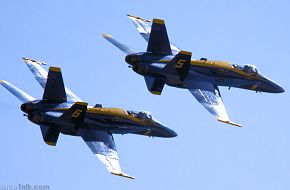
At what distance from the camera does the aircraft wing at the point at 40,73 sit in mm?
98688

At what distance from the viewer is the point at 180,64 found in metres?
99.2

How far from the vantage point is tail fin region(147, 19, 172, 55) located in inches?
3949

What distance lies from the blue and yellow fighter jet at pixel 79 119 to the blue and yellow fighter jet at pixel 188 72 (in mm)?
4470

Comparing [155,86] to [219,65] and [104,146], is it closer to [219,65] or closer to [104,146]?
[219,65]

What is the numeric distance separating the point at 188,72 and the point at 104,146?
11187mm

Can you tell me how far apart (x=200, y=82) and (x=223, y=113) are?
441cm

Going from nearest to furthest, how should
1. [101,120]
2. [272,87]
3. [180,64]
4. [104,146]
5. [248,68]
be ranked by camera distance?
1. [104,146]
2. [101,120]
3. [180,64]
4. [248,68]
5. [272,87]

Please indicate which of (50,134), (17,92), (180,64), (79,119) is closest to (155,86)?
(180,64)

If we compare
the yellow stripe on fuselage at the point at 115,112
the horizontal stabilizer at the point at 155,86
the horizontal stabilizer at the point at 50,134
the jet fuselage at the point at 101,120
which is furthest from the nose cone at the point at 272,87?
the horizontal stabilizer at the point at 50,134

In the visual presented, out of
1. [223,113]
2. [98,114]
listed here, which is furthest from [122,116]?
[223,113]

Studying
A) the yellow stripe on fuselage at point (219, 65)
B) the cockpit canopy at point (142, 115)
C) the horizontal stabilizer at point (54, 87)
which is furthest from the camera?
the yellow stripe on fuselage at point (219, 65)

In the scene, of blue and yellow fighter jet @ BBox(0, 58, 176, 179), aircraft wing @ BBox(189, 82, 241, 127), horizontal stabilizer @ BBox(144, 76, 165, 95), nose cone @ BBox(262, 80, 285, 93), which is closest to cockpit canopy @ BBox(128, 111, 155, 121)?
blue and yellow fighter jet @ BBox(0, 58, 176, 179)

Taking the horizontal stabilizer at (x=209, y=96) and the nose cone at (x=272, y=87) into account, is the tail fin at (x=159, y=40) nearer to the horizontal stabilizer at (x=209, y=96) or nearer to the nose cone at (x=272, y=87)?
the horizontal stabilizer at (x=209, y=96)

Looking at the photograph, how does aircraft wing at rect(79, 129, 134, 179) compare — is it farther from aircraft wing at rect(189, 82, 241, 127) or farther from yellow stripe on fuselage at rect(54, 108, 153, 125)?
aircraft wing at rect(189, 82, 241, 127)
